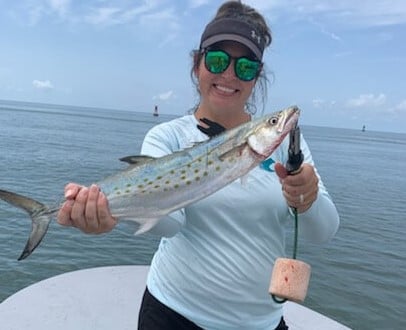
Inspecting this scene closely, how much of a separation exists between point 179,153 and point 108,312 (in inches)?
116

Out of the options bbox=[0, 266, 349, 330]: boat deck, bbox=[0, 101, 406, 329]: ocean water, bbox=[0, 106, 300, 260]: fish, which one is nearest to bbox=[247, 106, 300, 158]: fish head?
bbox=[0, 106, 300, 260]: fish

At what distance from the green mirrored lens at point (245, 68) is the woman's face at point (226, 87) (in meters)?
0.02

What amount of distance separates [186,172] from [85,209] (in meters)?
0.52

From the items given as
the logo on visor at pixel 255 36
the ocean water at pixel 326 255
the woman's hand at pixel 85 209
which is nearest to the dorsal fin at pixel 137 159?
the woman's hand at pixel 85 209

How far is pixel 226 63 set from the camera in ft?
8.26

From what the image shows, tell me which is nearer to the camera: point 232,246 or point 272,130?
point 272,130

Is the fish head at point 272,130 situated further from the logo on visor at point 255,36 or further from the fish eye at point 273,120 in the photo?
the logo on visor at point 255,36

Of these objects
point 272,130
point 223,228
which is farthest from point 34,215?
point 272,130

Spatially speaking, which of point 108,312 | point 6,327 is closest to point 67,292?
point 108,312

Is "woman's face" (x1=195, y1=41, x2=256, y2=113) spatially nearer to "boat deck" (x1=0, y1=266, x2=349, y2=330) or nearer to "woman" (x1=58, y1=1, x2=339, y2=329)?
"woman" (x1=58, y1=1, x2=339, y2=329)

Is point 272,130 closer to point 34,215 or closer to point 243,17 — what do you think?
point 243,17

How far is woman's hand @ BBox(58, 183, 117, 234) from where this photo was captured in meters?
2.29

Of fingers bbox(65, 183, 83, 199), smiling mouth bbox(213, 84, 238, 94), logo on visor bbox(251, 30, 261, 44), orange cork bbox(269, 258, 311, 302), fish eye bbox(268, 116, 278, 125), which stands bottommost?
orange cork bbox(269, 258, 311, 302)

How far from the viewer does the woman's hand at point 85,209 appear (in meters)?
2.29
